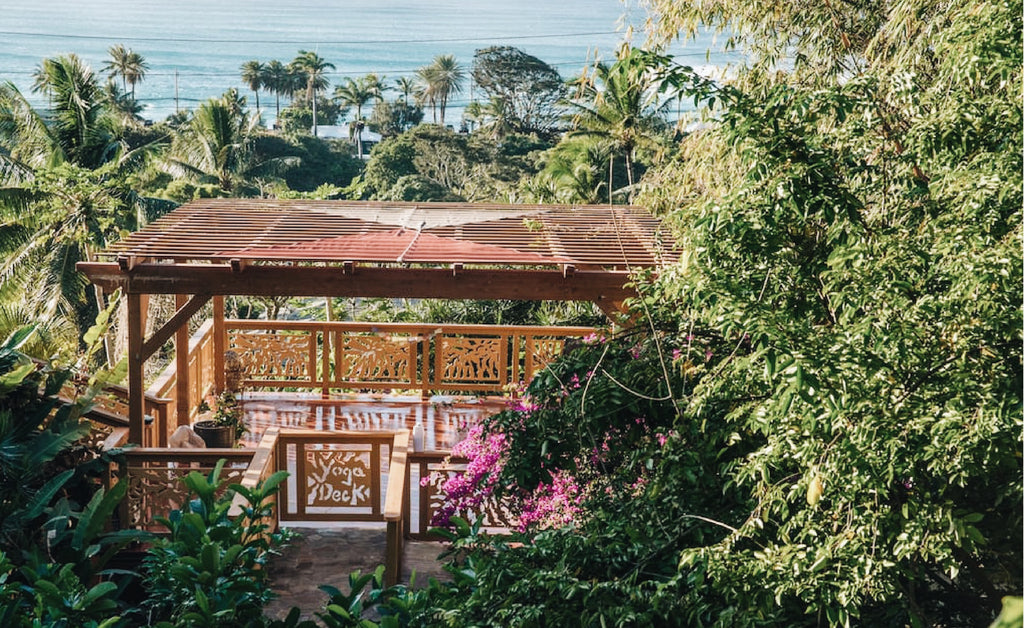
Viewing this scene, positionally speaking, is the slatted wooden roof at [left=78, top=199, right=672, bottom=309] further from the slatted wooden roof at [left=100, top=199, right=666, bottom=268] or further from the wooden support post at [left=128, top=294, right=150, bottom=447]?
the wooden support post at [left=128, top=294, right=150, bottom=447]

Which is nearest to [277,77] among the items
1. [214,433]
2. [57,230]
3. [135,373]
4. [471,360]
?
[57,230]

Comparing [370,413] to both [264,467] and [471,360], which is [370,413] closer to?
[471,360]

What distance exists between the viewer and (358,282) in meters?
7.43

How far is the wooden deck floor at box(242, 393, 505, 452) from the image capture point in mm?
10070

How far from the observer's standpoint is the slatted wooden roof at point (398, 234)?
7.22 meters

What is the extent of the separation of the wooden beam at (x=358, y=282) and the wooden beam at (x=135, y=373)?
203 mm

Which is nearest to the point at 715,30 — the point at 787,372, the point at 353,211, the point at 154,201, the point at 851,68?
the point at 851,68

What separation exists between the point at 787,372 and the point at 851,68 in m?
5.24

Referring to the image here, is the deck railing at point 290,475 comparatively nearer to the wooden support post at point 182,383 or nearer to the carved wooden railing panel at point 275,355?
the wooden support post at point 182,383

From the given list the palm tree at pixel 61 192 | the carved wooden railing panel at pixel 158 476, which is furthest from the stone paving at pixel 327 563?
the palm tree at pixel 61 192

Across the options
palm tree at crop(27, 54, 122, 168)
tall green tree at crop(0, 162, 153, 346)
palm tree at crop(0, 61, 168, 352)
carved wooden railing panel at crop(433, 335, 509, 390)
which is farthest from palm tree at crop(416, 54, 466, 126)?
carved wooden railing panel at crop(433, 335, 509, 390)

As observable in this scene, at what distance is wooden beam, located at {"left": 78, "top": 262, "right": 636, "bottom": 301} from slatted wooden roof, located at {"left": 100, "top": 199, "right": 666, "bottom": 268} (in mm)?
137

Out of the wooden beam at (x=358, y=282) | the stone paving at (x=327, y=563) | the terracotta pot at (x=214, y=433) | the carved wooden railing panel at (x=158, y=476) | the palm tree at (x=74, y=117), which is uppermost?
the palm tree at (x=74, y=117)

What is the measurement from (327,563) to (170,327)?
6.76 feet
